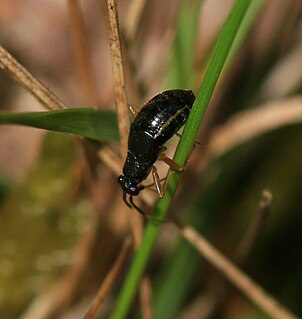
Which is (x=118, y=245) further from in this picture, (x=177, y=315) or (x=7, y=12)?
(x=7, y=12)

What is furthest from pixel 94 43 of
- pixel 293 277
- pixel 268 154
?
pixel 293 277

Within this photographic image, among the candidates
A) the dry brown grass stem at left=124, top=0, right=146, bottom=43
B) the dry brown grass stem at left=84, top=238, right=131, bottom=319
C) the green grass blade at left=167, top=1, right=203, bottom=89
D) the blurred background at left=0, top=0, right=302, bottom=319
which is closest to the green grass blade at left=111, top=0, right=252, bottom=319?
the dry brown grass stem at left=84, top=238, right=131, bottom=319

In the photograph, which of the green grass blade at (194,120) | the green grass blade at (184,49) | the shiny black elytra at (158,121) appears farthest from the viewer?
the green grass blade at (184,49)

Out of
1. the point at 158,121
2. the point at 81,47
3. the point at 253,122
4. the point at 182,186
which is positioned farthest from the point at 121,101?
the point at 182,186

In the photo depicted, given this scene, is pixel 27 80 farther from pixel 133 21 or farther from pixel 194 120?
pixel 133 21

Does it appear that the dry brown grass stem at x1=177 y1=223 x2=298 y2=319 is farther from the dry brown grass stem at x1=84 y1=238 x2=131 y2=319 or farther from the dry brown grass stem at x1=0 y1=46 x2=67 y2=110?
the dry brown grass stem at x1=0 y1=46 x2=67 y2=110

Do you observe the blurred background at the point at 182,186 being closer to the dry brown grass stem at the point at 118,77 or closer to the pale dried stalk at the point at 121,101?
the pale dried stalk at the point at 121,101


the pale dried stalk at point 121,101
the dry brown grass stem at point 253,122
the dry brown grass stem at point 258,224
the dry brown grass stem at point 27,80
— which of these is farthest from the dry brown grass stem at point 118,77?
the dry brown grass stem at point 253,122
